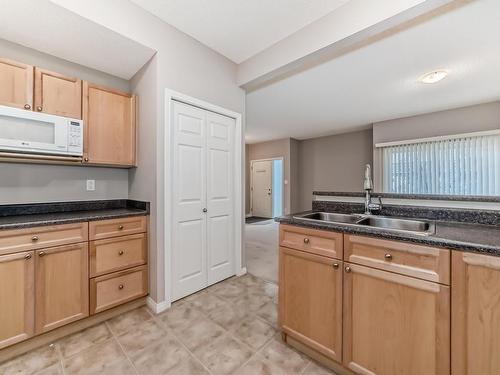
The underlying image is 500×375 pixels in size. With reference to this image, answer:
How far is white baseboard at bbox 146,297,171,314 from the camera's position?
2.01 m

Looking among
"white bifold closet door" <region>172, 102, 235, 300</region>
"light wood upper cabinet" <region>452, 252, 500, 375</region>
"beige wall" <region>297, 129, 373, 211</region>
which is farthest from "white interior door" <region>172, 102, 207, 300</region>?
"beige wall" <region>297, 129, 373, 211</region>

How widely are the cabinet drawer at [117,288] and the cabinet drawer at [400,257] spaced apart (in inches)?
72.4

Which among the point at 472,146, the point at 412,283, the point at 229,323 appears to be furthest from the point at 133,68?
the point at 472,146

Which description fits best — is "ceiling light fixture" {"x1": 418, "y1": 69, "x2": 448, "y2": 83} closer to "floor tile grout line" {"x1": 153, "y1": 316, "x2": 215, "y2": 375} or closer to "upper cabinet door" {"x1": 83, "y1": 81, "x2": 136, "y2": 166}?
"upper cabinet door" {"x1": 83, "y1": 81, "x2": 136, "y2": 166}

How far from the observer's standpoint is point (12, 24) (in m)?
1.72

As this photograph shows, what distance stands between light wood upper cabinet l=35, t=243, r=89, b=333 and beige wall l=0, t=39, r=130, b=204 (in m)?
0.73

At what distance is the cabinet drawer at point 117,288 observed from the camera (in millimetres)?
1844

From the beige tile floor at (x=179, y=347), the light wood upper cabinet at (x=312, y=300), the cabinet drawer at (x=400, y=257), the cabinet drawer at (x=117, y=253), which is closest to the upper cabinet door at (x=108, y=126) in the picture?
the cabinet drawer at (x=117, y=253)

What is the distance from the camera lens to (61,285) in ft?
5.53

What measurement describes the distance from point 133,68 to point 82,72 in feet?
1.67

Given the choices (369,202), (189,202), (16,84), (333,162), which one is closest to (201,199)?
(189,202)

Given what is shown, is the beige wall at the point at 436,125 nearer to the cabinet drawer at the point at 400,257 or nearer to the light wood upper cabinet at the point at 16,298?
the cabinet drawer at the point at 400,257

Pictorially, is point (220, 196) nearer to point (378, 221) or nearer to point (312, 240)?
point (312, 240)

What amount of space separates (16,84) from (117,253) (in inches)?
60.6
